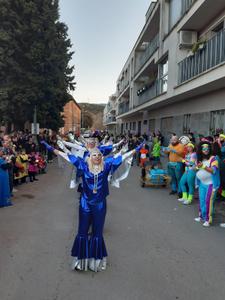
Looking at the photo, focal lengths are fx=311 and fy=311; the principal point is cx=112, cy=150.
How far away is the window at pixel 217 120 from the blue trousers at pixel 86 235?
392 inches

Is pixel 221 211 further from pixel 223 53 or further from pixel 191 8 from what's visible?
pixel 191 8

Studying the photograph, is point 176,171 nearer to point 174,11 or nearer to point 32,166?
point 32,166

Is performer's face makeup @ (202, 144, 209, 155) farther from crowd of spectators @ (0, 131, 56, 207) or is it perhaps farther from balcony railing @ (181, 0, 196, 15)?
balcony railing @ (181, 0, 196, 15)

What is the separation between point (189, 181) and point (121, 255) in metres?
4.19

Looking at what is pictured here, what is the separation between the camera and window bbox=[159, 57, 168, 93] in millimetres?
20034

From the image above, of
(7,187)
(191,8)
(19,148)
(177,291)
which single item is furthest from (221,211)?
(191,8)

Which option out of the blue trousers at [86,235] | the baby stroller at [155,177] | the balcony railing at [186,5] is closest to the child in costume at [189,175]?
the baby stroller at [155,177]

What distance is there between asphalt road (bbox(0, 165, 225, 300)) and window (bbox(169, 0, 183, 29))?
42.0 feet

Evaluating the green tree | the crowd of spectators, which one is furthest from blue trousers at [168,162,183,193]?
the green tree

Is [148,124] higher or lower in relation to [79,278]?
higher

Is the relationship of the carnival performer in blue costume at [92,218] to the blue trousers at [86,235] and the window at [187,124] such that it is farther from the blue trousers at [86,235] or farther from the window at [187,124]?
the window at [187,124]

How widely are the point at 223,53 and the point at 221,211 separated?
239 inches

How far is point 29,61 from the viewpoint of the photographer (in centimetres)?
2414

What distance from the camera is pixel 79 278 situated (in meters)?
4.20
